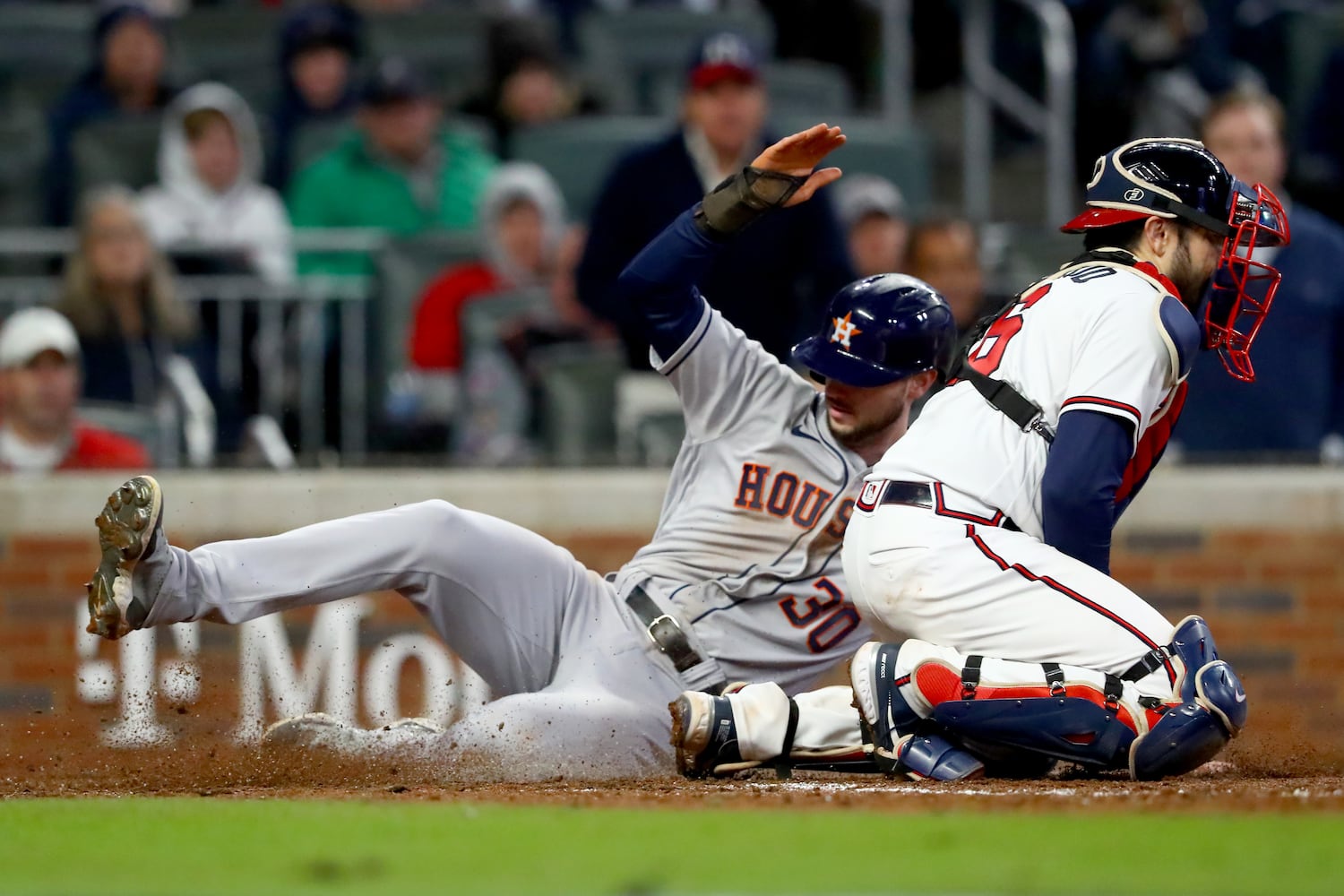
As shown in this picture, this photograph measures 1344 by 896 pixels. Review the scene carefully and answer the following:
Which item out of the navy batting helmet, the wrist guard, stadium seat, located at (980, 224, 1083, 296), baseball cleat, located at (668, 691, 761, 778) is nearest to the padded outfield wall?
stadium seat, located at (980, 224, 1083, 296)

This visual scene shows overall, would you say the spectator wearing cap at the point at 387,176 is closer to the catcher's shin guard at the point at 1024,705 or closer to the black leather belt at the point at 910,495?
the black leather belt at the point at 910,495

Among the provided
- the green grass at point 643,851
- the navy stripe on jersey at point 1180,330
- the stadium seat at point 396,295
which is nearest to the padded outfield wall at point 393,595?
the stadium seat at point 396,295

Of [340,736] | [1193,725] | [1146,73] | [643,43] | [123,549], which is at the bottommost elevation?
[340,736]

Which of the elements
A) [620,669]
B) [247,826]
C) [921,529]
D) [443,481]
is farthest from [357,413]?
[247,826]

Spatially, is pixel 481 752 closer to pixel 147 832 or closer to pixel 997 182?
pixel 147 832

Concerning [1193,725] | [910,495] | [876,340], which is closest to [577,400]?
[876,340]

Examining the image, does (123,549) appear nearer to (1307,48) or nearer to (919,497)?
(919,497)
